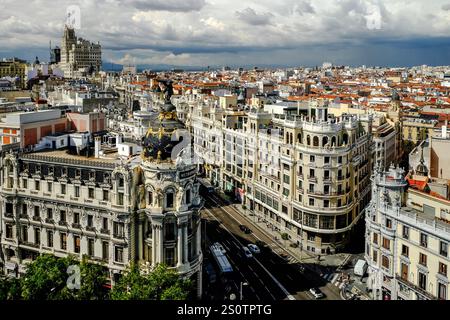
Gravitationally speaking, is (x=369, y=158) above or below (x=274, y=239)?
above

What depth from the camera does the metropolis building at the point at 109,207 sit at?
4506 centimetres

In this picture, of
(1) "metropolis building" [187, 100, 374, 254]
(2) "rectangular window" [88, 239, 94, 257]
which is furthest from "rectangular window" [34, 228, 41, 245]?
(1) "metropolis building" [187, 100, 374, 254]

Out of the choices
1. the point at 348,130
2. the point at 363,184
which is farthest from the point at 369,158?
the point at 348,130

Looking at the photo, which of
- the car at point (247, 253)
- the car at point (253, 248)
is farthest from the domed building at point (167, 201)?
the car at point (253, 248)

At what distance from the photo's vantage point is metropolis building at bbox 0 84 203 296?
45.1m

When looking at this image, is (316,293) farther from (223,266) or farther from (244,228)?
(244,228)

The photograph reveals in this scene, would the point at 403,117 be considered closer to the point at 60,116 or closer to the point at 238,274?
the point at 238,274

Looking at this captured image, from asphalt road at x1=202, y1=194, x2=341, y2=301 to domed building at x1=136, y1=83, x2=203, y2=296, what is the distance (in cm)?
926

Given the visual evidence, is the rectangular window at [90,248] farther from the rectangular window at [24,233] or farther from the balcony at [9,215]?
the balcony at [9,215]

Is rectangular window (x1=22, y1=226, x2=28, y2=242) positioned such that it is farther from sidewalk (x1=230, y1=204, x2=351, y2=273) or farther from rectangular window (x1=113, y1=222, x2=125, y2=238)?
sidewalk (x1=230, y1=204, x2=351, y2=273)

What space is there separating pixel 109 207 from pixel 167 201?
594 centimetres

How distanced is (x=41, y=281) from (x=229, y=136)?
51183 mm

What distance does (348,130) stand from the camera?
64250mm

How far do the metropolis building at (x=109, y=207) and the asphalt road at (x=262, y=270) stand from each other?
8.10 metres
